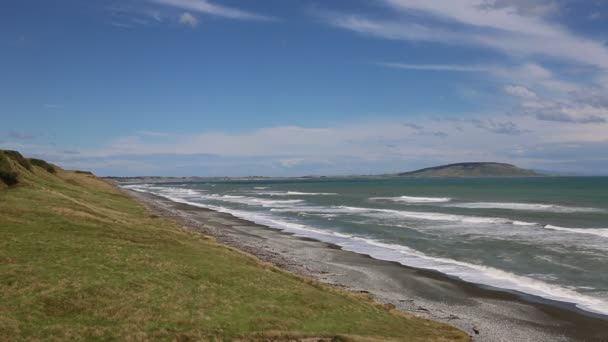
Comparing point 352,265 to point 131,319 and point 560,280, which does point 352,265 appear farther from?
point 131,319

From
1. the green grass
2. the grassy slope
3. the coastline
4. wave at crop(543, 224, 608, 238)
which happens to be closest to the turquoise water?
wave at crop(543, 224, 608, 238)

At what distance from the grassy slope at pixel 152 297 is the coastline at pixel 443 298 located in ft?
10.1

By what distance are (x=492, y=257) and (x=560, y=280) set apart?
879cm

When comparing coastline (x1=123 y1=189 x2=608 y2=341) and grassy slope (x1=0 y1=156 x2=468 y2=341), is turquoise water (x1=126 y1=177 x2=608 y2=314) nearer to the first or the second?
coastline (x1=123 y1=189 x2=608 y2=341)

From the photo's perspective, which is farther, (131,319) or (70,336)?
(131,319)

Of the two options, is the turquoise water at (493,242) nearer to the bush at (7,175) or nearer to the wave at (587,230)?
the wave at (587,230)

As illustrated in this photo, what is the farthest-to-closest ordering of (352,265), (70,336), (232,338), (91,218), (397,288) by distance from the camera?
(352,265) < (91,218) < (397,288) < (232,338) < (70,336)

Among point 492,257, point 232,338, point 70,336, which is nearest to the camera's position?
point 70,336

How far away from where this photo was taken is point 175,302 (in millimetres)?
20344

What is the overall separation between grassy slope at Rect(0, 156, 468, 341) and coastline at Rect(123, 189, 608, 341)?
3087 mm

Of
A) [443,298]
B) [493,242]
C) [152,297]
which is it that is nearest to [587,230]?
[493,242]

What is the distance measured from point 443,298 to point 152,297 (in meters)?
17.5

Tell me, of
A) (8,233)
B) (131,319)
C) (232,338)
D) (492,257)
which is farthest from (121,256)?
(492,257)

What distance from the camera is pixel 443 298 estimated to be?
30.0 meters
